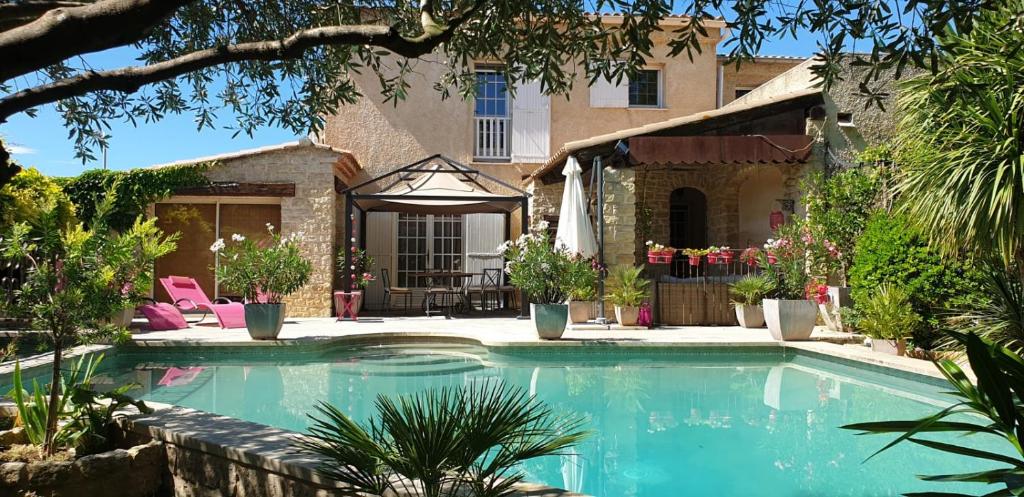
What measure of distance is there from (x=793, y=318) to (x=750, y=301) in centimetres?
180

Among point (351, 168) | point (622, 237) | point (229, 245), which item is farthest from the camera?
point (351, 168)

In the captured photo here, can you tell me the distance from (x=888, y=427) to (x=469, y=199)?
10.4 metres

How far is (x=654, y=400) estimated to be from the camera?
6.48 m

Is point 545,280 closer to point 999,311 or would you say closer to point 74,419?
point 999,311

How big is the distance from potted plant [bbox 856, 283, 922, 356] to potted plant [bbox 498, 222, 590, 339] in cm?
362

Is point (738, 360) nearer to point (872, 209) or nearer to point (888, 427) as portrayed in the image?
point (872, 209)

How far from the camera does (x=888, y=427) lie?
64.6 inches

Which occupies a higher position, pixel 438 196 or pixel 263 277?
pixel 438 196

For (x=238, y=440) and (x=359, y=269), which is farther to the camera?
(x=359, y=269)

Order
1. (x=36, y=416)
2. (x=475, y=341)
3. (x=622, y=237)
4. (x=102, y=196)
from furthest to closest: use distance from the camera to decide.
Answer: (x=102, y=196)
(x=622, y=237)
(x=475, y=341)
(x=36, y=416)

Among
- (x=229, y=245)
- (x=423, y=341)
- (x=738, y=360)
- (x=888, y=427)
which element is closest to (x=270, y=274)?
(x=423, y=341)

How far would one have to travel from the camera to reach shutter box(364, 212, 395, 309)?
47.6 ft

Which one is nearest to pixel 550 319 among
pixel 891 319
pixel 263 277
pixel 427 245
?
pixel 263 277

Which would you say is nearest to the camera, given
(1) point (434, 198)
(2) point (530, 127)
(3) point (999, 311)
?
(3) point (999, 311)
